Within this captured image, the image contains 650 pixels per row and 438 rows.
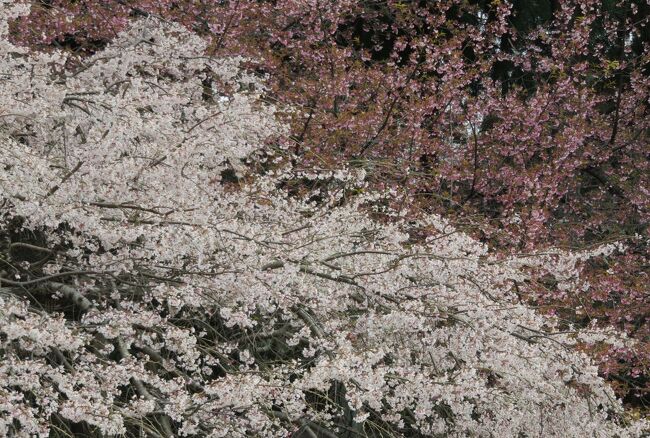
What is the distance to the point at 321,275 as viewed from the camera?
16.0 ft

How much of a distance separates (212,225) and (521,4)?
290 inches

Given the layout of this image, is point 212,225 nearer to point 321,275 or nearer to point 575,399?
point 321,275

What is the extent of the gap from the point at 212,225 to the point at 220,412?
89 cm

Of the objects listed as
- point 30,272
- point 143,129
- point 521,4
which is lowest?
point 30,272

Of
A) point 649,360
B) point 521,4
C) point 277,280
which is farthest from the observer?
Answer: point 521,4

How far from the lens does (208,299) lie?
4.85 meters

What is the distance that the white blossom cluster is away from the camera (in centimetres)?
412

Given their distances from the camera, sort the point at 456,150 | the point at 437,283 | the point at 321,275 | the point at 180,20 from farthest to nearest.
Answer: the point at 456,150 < the point at 180,20 < the point at 437,283 < the point at 321,275

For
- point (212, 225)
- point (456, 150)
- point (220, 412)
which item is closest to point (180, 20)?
point (456, 150)

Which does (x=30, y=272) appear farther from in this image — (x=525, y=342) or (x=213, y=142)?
(x=525, y=342)

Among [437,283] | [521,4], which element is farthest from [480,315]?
[521,4]

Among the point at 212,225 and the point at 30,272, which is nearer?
the point at 212,225

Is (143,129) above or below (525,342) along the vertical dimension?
above

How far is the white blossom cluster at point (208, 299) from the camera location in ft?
13.5
